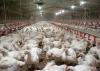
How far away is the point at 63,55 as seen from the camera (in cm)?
298

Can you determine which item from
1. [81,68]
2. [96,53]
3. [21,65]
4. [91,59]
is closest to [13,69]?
[21,65]

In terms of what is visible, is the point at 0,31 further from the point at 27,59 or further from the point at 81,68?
the point at 81,68

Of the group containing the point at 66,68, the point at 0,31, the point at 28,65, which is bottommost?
the point at 0,31

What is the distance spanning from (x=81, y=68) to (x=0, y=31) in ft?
16.0

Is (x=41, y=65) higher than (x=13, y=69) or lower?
lower

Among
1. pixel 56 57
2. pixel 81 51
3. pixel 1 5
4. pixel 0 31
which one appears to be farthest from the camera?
pixel 1 5

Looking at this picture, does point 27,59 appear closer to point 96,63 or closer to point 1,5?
point 96,63

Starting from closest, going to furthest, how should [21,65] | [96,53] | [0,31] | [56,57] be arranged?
[21,65] < [56,57] < [96,53] < [0,31]

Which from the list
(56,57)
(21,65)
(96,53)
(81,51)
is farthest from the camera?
(81,51)

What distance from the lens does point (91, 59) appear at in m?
2.87

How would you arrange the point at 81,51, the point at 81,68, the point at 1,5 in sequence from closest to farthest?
the point at 81,68 < the point at 81,51 < the point at 1,5

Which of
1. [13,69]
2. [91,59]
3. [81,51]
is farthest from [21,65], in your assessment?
[81,51]

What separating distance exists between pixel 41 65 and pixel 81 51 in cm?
104

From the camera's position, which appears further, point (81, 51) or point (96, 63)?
point (81, 51)
